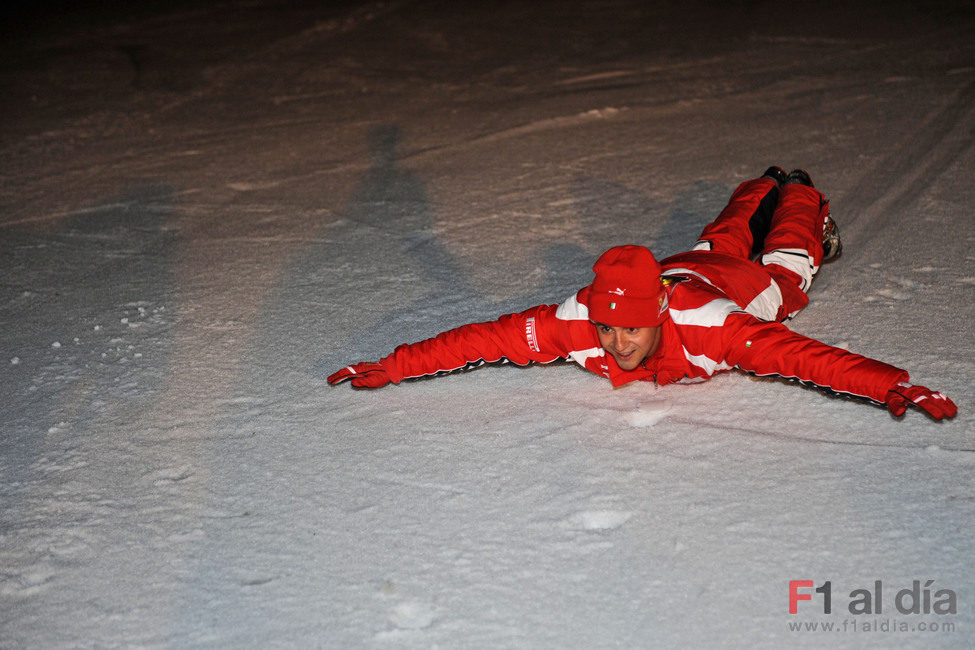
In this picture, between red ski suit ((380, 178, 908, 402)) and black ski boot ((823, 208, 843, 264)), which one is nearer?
red ski suit ((380, 178, 908, 402))

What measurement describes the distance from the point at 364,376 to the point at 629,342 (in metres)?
0.81

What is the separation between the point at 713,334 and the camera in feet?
8.55

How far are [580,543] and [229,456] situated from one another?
3.40ft

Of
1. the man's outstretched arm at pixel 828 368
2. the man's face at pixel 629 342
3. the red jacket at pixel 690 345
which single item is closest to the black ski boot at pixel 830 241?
the red jacket at pixel 690 345

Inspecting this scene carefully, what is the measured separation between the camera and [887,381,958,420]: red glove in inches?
92.3

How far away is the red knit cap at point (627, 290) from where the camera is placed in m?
2.45

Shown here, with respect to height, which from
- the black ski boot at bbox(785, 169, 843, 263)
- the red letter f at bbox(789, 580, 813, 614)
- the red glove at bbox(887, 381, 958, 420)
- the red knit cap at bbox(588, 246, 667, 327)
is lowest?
the red letter f at bbox(789, 580, 813, 614)

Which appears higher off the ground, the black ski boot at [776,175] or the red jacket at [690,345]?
the black ski boot at [776,175]

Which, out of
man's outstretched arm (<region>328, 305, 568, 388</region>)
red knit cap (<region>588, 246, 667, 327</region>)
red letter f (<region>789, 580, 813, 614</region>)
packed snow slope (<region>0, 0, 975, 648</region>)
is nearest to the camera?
red letter f (<region>789, 580, 813, 614</region>)

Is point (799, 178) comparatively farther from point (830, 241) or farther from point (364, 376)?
point (364, 376)

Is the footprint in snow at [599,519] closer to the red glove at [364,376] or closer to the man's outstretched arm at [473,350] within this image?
the man's outstretched arm at [473,350]

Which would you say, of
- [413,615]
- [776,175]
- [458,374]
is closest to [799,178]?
[776,175]

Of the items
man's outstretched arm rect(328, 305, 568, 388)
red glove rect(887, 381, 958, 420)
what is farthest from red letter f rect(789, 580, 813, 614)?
man's outstretched arm rect(328, 305, 568, 388)

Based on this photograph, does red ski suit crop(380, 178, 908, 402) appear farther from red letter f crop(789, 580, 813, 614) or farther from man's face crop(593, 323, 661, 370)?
red letter f crop(789, 580, 813, 614)
